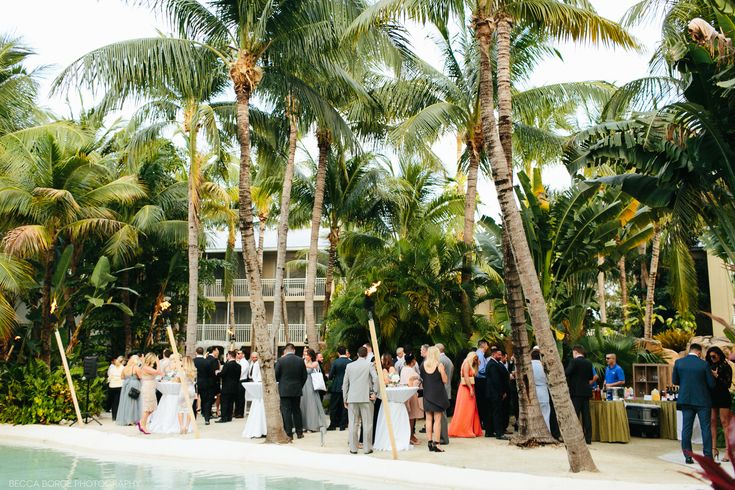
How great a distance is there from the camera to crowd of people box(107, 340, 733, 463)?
36.2 ft

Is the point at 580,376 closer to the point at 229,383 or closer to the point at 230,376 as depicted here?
the point at 230,376

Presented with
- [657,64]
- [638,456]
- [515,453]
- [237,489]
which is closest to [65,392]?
[237,489]

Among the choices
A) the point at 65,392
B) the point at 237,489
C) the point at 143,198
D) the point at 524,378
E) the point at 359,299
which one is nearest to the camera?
the point at 237,489

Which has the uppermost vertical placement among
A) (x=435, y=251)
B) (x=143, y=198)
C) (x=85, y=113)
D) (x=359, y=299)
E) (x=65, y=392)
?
(x=85, y=113)

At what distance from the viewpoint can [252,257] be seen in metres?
13.6

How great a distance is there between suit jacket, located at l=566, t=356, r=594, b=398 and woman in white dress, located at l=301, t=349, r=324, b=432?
529cm

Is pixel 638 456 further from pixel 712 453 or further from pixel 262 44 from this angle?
pixel 262 44

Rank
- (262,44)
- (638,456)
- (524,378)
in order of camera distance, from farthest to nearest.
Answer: (262,44)
(524,378)
(638,456)

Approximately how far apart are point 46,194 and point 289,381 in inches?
344

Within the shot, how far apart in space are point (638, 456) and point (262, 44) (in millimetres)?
10303

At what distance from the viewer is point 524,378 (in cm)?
1251

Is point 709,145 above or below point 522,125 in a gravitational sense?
below

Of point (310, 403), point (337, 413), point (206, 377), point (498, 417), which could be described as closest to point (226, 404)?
point (206, 377)

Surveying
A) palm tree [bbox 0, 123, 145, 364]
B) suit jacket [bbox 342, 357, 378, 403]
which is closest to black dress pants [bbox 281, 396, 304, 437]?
suit jacket [bbox 342, 357, 378, 403]
